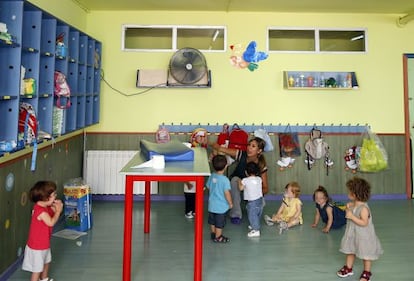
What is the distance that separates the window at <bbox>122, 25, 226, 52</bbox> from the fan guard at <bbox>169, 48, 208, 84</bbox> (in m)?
0.40

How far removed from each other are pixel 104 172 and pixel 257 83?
8.50ft

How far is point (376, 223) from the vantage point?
464cm

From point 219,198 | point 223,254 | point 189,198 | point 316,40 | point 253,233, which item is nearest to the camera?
point 223,254

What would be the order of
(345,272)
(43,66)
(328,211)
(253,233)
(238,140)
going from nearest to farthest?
(345,272)
(43,66)
(253,233)
(328,211)
(238,140)

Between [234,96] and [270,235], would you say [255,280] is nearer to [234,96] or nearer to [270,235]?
[270,235]

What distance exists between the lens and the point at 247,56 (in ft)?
16.2

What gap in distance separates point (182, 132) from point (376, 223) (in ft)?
9.36

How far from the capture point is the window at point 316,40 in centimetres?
576

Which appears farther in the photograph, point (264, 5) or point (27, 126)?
point (264, 5)

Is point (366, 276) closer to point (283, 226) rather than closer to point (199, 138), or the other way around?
point (283, 226)

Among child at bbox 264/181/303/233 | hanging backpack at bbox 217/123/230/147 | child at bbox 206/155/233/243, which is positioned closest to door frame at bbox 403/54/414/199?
child at bbox 264/181/303/233

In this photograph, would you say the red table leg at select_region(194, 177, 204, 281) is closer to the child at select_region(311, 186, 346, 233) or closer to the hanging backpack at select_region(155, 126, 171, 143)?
the child at select_region(311, 186, 346, 233)

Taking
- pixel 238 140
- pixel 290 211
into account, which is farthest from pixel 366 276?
pixel 238 140

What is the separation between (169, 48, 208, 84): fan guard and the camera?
5289 mm
